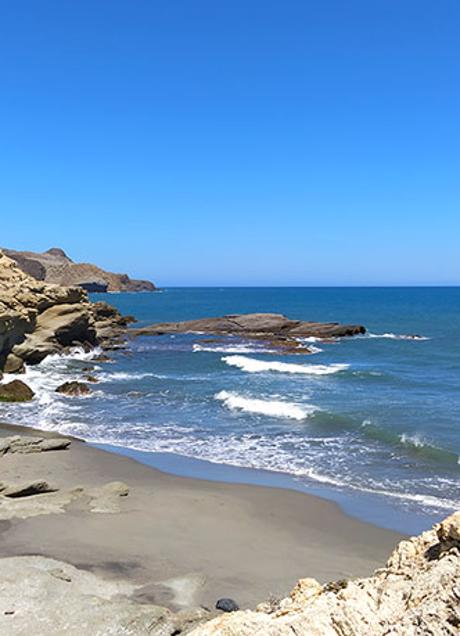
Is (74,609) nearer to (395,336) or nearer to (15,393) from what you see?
(15,393)

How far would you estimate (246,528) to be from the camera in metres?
15.0

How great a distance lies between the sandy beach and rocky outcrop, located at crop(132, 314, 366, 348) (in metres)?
43.2

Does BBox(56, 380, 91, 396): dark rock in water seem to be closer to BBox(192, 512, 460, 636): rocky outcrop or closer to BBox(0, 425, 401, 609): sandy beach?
BBox(0, 425, 401, 609): sandy beach

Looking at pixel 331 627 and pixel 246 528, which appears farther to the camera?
pixel 246 528

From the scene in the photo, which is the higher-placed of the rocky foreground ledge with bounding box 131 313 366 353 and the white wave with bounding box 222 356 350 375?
the rocky foreground ledge with bounding box 131 313 366 353

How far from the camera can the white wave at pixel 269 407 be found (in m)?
27.9

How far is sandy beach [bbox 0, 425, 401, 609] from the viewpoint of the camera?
1144cm

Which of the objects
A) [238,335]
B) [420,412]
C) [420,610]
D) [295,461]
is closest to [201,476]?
[295,461]

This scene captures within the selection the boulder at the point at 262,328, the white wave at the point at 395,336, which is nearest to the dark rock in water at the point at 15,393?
the boulder at the point at 262,328

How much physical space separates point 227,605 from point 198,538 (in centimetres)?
386

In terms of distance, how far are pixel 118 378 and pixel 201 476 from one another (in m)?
20.4

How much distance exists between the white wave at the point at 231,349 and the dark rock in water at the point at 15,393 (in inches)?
948

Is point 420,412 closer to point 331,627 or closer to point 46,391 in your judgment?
point 46,391

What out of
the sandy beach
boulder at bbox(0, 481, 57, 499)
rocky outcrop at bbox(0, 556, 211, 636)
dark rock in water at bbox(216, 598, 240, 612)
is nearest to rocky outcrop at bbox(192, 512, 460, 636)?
rocky outcrop at bbox(0, 556, 211, 636)
